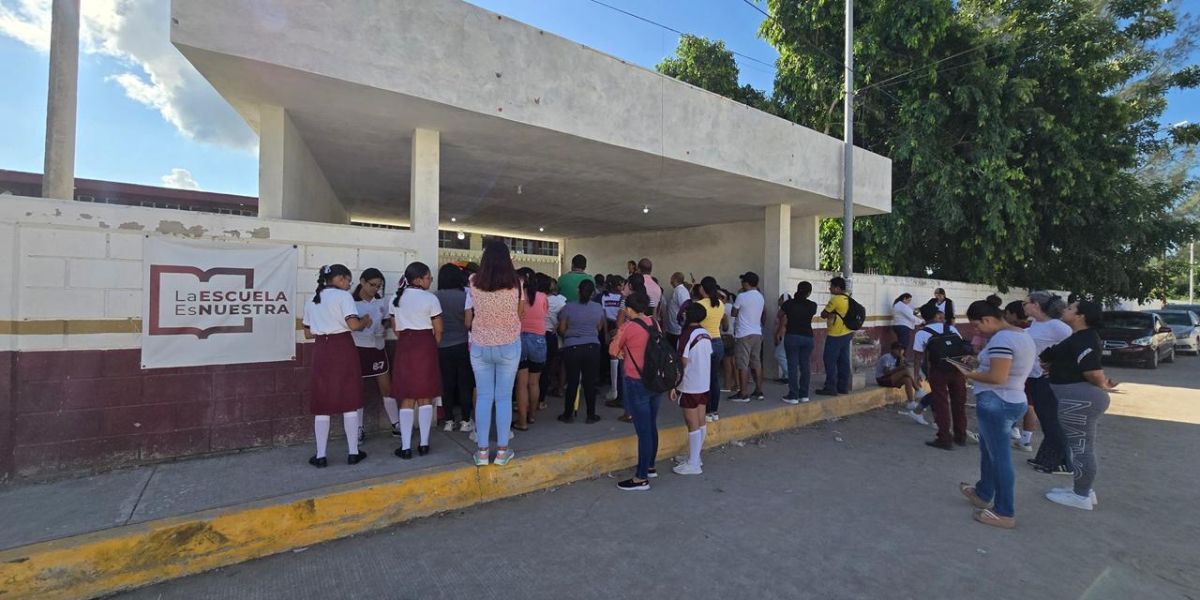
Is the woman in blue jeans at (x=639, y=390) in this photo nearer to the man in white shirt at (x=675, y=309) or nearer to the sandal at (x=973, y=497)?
the sandal at (x=973, y=497)

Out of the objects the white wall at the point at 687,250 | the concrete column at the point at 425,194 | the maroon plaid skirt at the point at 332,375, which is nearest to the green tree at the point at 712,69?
the white wall at the point at 687,250

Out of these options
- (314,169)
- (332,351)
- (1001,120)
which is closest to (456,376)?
(332,351)

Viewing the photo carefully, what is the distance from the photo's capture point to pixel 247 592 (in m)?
3.06

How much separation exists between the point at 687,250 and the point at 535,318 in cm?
755

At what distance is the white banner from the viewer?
439 centimetres

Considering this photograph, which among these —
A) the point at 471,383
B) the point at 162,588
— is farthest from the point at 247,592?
the point at 471,383

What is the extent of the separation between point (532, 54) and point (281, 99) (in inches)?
94.8

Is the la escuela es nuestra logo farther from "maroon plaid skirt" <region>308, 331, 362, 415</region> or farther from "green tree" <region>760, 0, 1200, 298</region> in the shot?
"green tree" <region>760, 0, 1200, 298</region>

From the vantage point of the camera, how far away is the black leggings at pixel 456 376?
535cm

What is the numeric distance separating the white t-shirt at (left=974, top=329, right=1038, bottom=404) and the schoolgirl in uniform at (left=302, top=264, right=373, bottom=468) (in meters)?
4.87

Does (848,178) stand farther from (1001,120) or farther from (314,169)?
(314,169)

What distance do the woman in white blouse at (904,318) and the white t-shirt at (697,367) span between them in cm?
755

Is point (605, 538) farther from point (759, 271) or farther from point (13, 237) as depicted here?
point (759, 271)

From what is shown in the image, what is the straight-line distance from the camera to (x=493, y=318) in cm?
440
